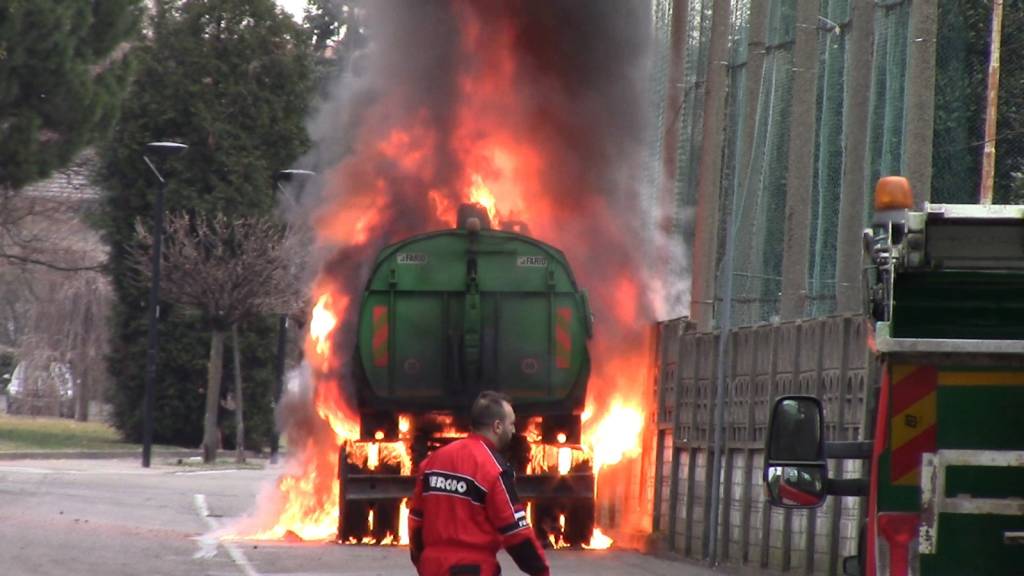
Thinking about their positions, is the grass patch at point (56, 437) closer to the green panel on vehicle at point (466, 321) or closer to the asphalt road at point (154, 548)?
the asphalt road at point (154, 548)

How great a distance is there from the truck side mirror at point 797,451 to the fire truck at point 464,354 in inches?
473

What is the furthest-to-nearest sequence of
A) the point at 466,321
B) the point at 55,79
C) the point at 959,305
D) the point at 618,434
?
the point at 55,79 < the point at 618,434 < the point at 466,321 < the point at 959,305

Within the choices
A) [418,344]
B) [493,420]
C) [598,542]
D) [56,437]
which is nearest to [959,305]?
[493,420]

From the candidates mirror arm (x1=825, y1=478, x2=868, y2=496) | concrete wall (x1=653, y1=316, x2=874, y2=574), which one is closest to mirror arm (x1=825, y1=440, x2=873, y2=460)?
mirror arm (x1=825, y1=478, x2=868, y2=496)

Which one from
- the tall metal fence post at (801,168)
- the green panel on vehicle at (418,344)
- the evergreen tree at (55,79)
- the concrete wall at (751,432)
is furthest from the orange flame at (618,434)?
the evergreen tree at (55,79)

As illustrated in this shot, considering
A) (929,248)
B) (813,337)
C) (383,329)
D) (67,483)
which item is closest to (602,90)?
(383,329)

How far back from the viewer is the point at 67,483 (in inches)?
1164

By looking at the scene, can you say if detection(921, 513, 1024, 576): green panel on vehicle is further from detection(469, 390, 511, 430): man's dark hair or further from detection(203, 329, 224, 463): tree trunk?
detection(203, 329, 224, 463): tree trunk

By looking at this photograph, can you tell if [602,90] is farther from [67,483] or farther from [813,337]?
[67,483]

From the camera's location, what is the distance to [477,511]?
7.50m

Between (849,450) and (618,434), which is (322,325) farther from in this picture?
(849,450)

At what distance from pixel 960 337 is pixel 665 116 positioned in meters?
21.0

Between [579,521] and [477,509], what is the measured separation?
434 inches

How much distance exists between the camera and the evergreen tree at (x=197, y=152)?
5000cm
